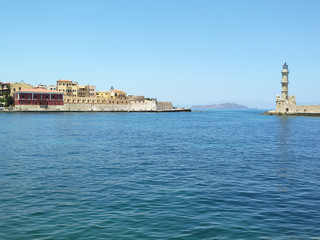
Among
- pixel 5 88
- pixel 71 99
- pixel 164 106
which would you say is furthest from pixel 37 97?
pixel 164 106

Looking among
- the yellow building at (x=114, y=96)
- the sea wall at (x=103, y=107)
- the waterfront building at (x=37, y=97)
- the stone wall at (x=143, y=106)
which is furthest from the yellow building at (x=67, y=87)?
the stone wall at (x=143, y=106)

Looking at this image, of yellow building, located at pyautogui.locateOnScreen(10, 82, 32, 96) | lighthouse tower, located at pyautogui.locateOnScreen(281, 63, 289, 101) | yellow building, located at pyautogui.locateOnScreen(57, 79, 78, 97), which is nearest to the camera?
lighthouse tower, located at pyautogui.locateOnScreen(281, 63, 289, 101)

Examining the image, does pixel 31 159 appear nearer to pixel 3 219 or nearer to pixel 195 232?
pixel 3 219

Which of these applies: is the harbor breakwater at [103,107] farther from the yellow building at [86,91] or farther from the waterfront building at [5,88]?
the waterfront building at [5,88]

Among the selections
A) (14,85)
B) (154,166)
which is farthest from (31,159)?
(14,85)

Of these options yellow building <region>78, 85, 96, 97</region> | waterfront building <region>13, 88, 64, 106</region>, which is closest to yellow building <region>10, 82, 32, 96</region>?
waterfront building <region>13, 88, 64, 106</region>

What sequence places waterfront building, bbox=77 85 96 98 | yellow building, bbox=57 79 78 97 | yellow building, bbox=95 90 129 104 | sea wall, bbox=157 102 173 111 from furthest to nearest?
sea wall, bbox=157 102 173 111 → yellow building, bbox=95 90 129 104 → waterfront building, bbox=77 85 96 98 → yellow building, bbox=57 79 78 97

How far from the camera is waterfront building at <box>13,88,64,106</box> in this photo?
425 ft

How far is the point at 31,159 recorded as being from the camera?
22.3 metres

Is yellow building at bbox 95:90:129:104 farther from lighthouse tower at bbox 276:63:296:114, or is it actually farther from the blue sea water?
the blue sea water

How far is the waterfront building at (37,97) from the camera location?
12950 centimetres

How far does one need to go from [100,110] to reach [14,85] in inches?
1623

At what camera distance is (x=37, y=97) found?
132750 mm

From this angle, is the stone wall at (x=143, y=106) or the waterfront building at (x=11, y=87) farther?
the stone wall at (x=143, y=106)
